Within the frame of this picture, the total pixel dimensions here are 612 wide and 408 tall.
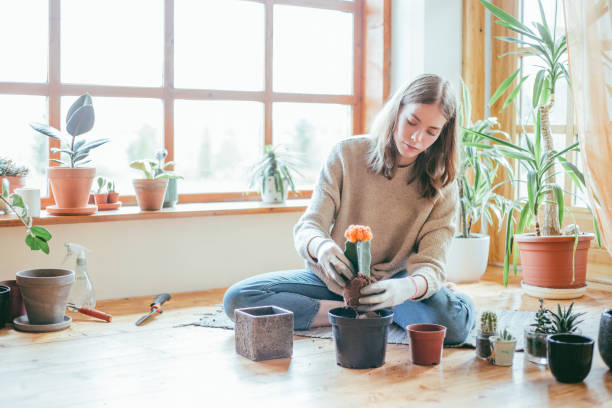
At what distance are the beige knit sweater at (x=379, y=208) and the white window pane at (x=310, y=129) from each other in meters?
1.39

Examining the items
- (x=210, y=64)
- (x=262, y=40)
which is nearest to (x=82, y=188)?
(x=210, y=64)

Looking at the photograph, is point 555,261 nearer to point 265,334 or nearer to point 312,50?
point 265,334

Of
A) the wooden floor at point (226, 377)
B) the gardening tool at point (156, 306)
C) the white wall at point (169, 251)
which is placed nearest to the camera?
the wooden floor at point (226, 377)

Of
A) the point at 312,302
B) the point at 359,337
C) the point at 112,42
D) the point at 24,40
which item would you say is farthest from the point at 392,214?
the point at 24,40

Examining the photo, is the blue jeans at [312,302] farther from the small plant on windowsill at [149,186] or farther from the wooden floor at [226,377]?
the small plant on windowsill at [149,186]

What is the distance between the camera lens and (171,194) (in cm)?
323

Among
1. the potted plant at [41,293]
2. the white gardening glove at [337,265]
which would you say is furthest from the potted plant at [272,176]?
the white gardening glove at [337,265]

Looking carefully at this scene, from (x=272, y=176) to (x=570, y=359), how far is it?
1.95 m

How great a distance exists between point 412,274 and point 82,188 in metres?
1.49

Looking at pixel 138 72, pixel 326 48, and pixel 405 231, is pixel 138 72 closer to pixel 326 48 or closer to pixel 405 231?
pixel 326 48

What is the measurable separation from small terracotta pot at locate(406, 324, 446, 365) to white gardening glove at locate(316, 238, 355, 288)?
0.98 feet

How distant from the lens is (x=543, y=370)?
6.66 feet

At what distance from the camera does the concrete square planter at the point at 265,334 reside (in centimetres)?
207

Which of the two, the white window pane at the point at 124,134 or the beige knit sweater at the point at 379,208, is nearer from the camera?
the beige knit sweater at the point at 379,208
